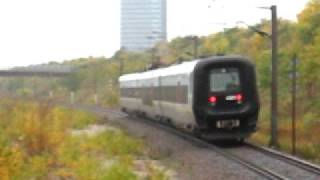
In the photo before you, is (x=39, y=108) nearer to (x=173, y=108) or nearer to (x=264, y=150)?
(x=264, y=150)

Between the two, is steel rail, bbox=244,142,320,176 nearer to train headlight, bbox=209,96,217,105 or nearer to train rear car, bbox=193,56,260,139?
train rear car, bbox=193,56,260,139

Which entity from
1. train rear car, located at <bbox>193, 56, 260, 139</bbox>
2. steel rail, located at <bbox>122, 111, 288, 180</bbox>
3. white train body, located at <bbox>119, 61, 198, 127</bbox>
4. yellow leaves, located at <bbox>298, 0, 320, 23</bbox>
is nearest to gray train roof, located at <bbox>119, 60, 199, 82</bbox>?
white train body, located at <bbox>119, 61, 198, 127</bbox>

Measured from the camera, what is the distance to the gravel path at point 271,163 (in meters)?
17.6

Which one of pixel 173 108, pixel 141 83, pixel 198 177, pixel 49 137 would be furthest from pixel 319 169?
pixel 141 83

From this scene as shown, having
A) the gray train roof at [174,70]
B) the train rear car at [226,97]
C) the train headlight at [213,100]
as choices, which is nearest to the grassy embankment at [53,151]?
the train rear car at [226,97]

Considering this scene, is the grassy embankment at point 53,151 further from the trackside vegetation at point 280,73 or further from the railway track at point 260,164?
the railway track at point 260,164

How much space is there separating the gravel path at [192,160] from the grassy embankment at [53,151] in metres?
0.93

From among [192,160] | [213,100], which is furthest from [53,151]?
[213,100]

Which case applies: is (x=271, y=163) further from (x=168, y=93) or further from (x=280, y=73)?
(x=280, y=73)

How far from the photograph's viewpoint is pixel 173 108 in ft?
96.7

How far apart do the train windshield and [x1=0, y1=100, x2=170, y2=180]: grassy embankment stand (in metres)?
3.22

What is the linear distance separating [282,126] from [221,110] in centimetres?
1202

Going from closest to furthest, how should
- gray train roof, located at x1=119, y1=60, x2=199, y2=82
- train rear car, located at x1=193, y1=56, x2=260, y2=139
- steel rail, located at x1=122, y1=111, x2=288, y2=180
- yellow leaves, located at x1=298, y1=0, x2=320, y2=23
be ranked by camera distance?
steel rail, located at x1=122, y1=111, x2=288, y2=180 → train rear car, located at x1=193, y1=56, x2=260, y2=139 → gray train roof, located at x1=119, y1=60, x2=199, y2=82 → yellow leaves, located at x1=298, y1=0, x2=320, y2=23

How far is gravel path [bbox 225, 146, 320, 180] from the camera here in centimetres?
1761
